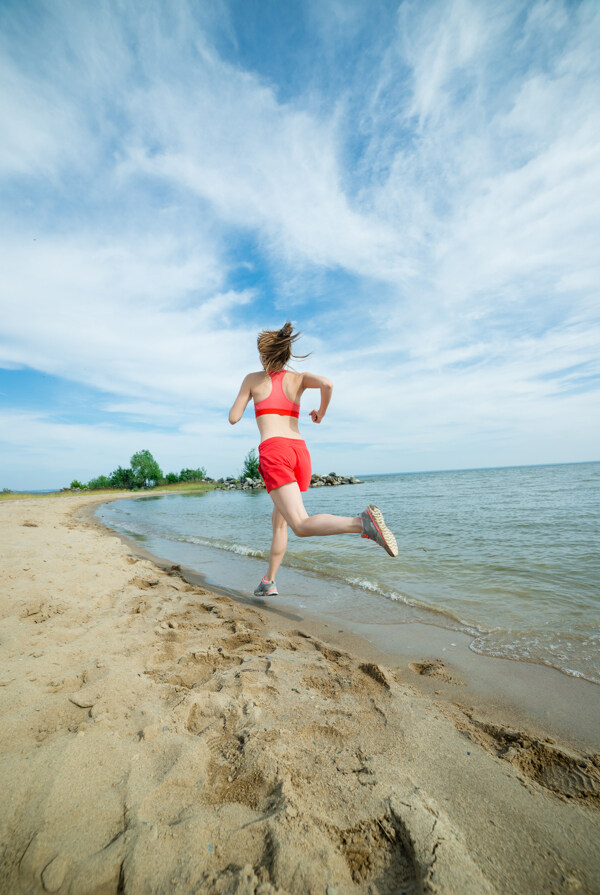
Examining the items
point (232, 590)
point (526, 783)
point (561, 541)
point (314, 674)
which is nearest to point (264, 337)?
point (314, 674)

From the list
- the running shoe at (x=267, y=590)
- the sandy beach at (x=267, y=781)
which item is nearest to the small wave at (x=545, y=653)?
the sandy beach at (x=267, y=781)

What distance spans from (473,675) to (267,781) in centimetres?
172

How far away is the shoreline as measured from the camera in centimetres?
197

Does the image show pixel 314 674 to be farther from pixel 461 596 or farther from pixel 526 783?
pixel 461 596

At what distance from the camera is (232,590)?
467 centimetres

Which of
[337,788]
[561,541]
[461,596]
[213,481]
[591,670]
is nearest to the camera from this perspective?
[337,788]

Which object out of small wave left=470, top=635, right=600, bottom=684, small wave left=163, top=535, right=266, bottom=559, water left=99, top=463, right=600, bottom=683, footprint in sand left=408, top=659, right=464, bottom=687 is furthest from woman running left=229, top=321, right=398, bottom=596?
small wave left=163, top=535, right=266, bottom=559

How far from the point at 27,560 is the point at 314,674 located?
428 centimetres

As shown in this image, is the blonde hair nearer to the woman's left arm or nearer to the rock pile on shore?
the woman's left arm

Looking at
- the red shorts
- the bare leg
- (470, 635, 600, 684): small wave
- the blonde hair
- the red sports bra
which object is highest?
the blonde hair

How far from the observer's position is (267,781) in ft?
4.49

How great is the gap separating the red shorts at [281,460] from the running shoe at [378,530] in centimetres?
65

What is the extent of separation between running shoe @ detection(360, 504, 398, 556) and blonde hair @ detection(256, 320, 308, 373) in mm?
1632

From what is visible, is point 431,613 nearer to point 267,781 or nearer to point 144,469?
point 267,781
